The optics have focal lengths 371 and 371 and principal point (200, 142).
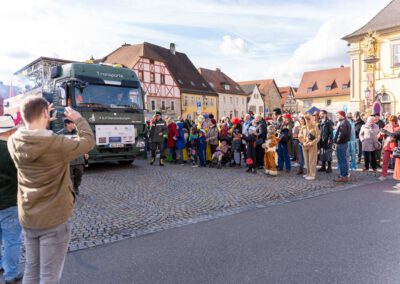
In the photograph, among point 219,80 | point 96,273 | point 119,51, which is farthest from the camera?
point 219,80

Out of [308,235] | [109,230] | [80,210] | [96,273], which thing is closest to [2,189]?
[96,273]

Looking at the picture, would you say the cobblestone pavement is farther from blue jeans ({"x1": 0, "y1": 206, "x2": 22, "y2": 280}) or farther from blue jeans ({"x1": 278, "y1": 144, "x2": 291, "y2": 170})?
blue jeans ({"x1": 0, "y1": 206, "x2": 22, "y2": 280})

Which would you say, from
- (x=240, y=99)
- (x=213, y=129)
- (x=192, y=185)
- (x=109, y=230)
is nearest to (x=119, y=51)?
(x=240, y=99)

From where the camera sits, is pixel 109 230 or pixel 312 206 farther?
pixel 312 206

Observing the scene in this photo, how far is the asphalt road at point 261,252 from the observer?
13.1 ft

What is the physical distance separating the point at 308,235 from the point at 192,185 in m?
4.80

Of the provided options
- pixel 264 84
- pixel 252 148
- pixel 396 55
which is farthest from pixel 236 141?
pixel 264 84

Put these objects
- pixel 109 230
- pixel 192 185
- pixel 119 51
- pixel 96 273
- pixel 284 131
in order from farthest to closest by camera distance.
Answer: pixel 119 51 → pixel 284 131 → pixel 192 185 → pixel 109 230 → pixel 96 273

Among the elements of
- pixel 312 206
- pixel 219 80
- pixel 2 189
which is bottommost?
pixel 312 206

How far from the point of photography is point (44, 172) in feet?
8.98

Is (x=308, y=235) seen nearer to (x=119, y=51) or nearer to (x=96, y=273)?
(x=96, y=273)

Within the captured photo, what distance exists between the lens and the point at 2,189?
3.77 metres

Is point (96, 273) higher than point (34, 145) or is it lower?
lower

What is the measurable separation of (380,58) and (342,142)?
33.0 m
